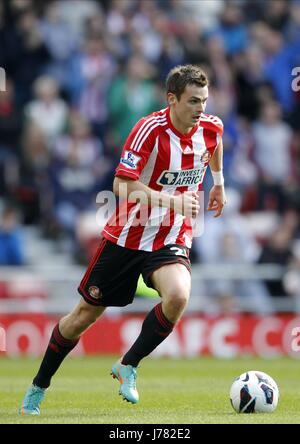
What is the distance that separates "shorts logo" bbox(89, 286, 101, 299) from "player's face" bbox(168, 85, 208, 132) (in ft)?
4.33

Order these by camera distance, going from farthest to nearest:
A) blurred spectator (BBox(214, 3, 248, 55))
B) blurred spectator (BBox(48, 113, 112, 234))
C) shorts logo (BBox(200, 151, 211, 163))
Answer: blurred spectator (BBox(214, 3, 248, 55)), blurred spectator (BBox(48, 113, 112, 234)), shorts logo (BBox(200, 151, 211, 163))

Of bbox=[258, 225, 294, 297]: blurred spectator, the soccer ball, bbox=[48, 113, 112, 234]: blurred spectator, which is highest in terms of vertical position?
bbox=[48, 113, 112, 234]: blurred spectator

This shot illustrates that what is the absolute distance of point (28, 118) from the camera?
16.4m

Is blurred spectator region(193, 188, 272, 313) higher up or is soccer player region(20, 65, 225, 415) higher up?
blurred spectator region(193, 188, 272, 313)

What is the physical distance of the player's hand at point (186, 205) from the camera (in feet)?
25.5

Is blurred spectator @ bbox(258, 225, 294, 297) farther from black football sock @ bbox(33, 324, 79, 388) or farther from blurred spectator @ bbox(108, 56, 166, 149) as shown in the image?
black football sock @ bbox(33, 324, 79, 388)

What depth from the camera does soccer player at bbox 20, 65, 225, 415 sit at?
798 centimetres

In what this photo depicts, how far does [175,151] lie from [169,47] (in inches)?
361

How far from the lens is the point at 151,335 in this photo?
797cm

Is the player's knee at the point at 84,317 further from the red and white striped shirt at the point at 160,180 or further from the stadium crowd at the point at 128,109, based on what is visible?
the stadium crowd at the point at 128,109

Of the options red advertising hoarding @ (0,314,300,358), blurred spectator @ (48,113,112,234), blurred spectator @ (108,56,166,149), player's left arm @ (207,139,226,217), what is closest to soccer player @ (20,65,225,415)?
player's left arm @ (207,139,226,217)

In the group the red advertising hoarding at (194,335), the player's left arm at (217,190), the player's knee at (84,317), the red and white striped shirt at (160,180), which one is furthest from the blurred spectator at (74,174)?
the player's knee at (84,317)

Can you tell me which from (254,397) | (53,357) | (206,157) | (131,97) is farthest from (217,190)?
(131,97)

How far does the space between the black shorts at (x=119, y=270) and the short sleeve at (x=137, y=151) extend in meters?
0.58
